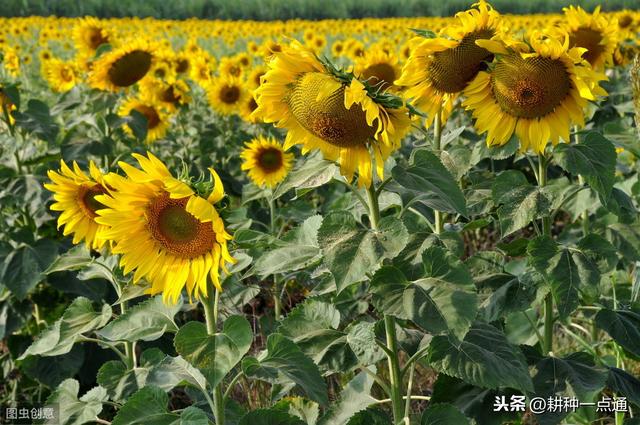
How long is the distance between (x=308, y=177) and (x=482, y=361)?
1.75ft

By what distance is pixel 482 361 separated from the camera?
1700 millimetres

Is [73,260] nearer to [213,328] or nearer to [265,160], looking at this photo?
[213,328]

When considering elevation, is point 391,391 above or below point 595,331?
above

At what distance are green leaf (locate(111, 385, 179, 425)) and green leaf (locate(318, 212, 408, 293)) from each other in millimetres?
461

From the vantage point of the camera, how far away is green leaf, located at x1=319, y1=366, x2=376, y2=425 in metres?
1.87

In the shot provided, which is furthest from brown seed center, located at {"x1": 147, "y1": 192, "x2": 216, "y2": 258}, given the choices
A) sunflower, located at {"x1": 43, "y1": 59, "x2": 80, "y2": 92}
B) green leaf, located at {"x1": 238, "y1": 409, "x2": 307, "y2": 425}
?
sunflower, located at {"x1": 43, "y1": 59, "x2": 80, "y2": 92}

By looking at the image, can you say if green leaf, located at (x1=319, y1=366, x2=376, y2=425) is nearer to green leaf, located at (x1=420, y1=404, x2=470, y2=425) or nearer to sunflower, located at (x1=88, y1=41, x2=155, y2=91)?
green leaf, located at (x1=420, y1=404, x2=470, y2=425)

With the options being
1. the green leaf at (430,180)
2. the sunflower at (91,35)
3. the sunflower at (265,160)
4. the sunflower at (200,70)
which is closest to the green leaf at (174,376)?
the green leaf at (430,180)

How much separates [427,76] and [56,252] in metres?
1.80

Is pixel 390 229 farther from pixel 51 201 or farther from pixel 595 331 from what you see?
pixel 51 201

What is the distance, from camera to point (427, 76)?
6.72ft

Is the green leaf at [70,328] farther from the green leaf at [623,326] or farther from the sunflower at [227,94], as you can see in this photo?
the sunflower at [227,94]

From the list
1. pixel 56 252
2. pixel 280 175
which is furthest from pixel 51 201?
pixel 280 175

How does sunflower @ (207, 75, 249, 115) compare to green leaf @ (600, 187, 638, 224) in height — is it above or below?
below
